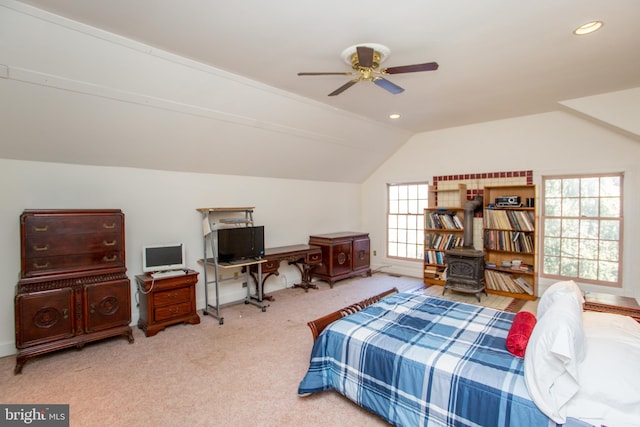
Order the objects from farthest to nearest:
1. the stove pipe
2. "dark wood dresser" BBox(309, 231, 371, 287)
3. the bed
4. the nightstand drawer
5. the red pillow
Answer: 1. "dark wood dresser" BBox(309, 231, 371, 287)
2. the nightstand drawer
3. the stove pipe
4. the red pillow
5. the bed

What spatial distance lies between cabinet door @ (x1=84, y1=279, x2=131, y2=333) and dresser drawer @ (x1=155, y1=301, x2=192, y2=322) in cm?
31

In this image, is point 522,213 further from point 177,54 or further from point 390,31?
point 177,54

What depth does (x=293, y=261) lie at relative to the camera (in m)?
5.10

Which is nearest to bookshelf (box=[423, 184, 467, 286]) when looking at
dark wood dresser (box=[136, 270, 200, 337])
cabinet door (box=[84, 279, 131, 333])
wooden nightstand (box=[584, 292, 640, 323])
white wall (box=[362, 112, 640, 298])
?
white wall (box=[362, 112, 640, 298])

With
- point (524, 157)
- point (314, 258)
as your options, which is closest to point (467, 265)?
point (524, 157)

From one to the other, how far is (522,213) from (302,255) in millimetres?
3439

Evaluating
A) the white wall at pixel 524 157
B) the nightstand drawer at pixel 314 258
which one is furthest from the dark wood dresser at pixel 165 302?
the white wall at pixel 524 157

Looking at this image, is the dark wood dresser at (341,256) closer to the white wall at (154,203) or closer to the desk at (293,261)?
the desk at (293,261)

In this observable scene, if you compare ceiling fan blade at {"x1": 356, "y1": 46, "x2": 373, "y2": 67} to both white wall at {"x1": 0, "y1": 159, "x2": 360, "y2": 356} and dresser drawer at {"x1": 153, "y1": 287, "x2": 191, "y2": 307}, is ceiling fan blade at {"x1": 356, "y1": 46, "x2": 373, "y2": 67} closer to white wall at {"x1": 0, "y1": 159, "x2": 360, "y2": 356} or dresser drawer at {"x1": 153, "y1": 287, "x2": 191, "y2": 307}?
white wall at {"x1": 0, "y1": 159, "x2": 360, "y2": 356}

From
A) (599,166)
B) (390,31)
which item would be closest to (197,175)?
(390,31)

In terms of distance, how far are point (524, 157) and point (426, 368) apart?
4349mm

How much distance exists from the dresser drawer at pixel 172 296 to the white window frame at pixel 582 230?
5.22m

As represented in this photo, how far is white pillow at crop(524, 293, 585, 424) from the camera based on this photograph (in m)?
1.50

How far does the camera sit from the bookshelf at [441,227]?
17.4ft
